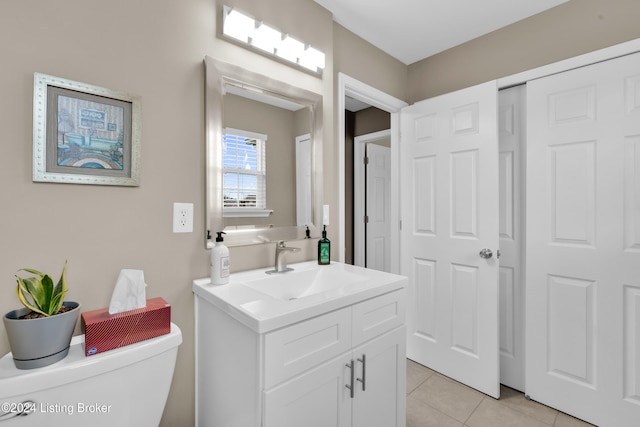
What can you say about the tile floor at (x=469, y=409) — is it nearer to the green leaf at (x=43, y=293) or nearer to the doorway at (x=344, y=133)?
the doorway at (x=344, y=133)

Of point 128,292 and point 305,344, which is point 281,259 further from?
point 128,292

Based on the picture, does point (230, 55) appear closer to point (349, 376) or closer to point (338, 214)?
point (338, 214)

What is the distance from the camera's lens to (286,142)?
1587 millimetres

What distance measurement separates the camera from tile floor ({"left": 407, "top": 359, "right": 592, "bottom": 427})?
165cm

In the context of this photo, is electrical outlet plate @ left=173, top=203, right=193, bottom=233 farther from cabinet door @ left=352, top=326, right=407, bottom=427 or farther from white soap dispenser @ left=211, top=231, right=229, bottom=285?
cabinet door @ left=352, top=326, right=407, bottom=427

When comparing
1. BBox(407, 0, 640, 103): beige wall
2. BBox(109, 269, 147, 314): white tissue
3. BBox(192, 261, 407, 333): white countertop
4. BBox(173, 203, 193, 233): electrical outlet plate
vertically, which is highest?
BBox(407, 0, 640, 103): beige wall

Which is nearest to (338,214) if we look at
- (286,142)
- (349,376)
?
(286,142)

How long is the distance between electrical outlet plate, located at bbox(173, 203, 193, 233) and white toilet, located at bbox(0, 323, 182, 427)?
0.41m

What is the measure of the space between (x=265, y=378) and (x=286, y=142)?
1.12 m

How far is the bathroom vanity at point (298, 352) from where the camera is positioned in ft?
3.00

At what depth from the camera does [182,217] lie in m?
1.23

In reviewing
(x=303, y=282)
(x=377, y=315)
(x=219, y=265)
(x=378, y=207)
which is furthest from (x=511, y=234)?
(x=219, y=265)

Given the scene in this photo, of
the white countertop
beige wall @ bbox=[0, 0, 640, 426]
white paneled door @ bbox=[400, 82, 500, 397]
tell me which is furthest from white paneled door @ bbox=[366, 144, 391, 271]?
the white countertop

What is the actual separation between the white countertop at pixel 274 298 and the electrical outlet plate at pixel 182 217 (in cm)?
23
